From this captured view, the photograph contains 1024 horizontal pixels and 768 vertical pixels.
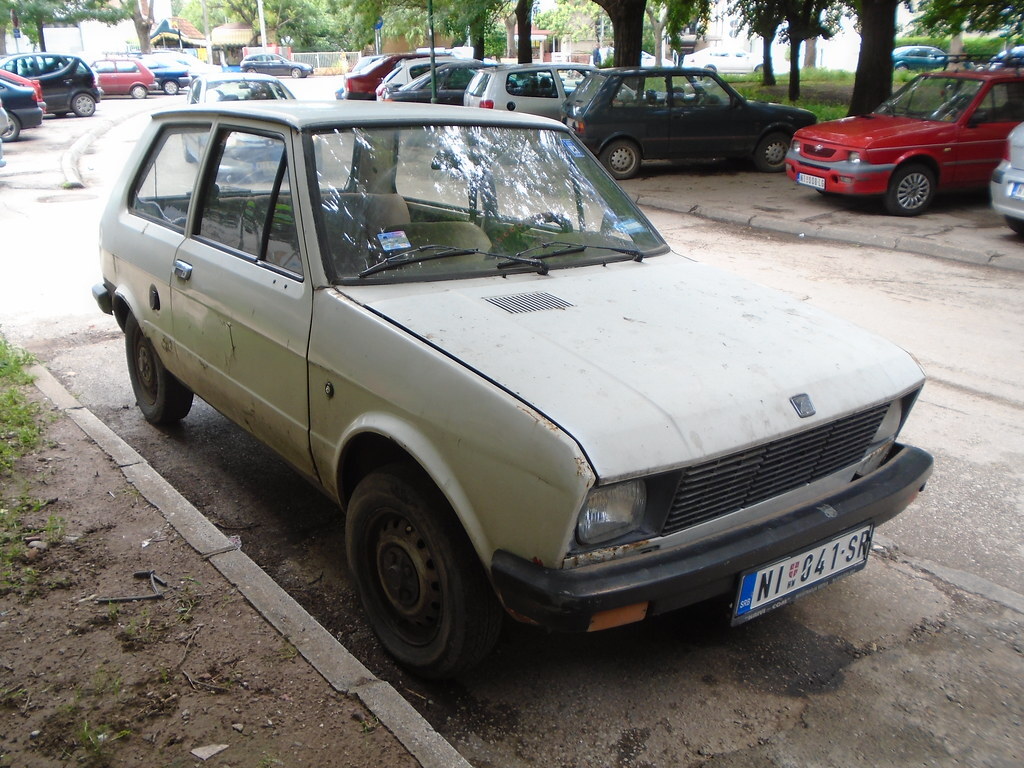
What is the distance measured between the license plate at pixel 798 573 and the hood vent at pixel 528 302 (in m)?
1.09

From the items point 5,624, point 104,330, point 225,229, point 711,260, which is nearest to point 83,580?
point 5,624

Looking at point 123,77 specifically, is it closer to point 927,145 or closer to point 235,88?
point 235,88

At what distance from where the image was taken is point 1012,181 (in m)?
9.41

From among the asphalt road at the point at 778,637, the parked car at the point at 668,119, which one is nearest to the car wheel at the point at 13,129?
the parked car at the point at 668,119

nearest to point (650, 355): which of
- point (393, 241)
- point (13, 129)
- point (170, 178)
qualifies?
point (393, 241)

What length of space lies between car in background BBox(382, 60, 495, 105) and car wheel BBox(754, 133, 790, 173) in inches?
311

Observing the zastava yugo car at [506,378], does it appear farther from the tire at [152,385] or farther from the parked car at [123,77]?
the parked car at [123,77]

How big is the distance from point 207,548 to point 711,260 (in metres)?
6.84

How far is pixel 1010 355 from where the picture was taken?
6184 mm

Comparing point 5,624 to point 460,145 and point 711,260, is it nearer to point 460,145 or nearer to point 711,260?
point 460,145

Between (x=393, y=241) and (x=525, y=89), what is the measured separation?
558 inches

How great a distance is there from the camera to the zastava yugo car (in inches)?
95.0

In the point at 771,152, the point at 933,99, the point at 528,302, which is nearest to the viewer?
the point at 528,302

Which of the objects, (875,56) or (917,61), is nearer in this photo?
(875,56)
